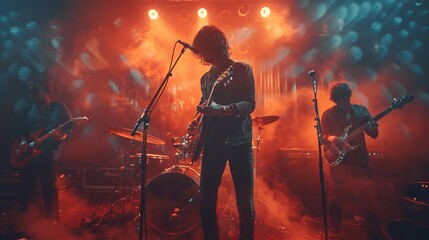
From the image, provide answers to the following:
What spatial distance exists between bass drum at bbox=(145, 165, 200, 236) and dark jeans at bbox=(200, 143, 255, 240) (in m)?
1.72

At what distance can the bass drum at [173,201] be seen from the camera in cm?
418

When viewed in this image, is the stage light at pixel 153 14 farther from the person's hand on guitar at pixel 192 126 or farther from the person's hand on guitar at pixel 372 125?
the person's hand on guitar at pixel 372 125

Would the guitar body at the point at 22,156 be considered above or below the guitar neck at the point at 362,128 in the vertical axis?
below

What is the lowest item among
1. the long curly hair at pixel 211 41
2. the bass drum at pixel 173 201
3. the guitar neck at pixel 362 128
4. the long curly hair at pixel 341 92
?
the bass drum at pixel 173 201

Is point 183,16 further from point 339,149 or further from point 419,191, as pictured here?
point 419,191

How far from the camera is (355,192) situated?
440 centimetres

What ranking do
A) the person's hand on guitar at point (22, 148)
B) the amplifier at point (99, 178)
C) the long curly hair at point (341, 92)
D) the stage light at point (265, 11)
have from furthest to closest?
the stage light at point (265, 11) < the amplifier at point (99, 178) < the person's hand on guitar at point (22, 148) < the long curly hair at point (341, 92)

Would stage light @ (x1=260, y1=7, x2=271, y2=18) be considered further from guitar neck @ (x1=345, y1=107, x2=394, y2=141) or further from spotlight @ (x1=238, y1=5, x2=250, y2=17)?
guitar neck @ (x1=345, y1=107, x2=394, y2=141)

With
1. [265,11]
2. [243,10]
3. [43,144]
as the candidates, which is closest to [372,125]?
[265,11]

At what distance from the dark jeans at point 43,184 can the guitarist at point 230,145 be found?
347cm

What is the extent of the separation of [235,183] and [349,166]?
2635 mm

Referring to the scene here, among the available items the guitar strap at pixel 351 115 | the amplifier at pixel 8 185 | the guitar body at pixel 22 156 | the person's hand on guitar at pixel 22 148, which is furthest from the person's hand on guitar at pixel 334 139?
the amplifier at pixel 8 185

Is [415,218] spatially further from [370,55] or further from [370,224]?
[370,55]

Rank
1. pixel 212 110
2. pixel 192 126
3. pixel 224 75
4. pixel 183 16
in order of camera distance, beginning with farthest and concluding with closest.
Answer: pixel 183 16 < pixel 192 126 < pixel 224 75 < pixel 212 110
